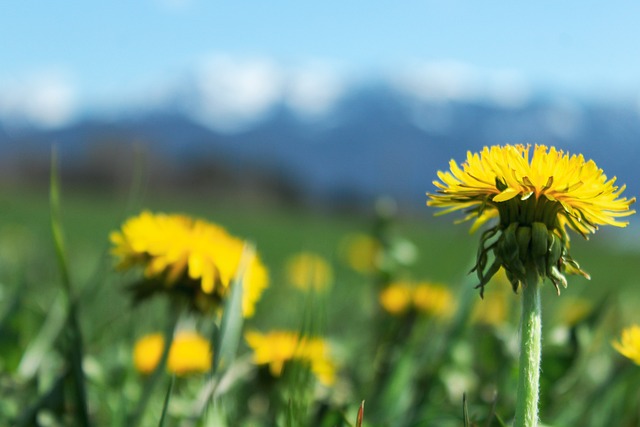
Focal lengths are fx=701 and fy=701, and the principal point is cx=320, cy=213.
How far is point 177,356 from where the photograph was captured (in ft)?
3.64

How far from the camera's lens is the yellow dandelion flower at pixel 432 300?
1394mm

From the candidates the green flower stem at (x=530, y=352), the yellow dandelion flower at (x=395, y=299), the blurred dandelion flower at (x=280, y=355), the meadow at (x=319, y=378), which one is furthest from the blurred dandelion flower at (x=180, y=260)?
the yellow dandelion flower at (x=395, y=299)

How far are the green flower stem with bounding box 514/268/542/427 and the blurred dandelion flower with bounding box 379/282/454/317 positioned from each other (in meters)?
0.88

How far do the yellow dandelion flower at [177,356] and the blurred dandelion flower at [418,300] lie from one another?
1.34ft

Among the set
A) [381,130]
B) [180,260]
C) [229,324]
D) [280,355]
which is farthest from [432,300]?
[381,130]

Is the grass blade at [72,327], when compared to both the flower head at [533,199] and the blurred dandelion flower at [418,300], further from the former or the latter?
the blurred dandelion flower at [418,300]

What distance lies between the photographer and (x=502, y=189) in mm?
509

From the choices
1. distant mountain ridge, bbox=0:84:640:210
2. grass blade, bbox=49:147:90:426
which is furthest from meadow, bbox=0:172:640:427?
distant mountain ridge, bbox=0:84:640:210

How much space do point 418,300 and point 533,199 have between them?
905 millimetres

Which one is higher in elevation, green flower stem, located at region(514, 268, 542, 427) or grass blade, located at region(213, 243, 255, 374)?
green flower stem, located at region(514, 268, 542, 427)

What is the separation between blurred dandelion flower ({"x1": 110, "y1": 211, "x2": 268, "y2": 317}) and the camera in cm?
80

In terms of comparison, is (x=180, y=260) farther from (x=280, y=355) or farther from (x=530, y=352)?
(x=530, y=352)

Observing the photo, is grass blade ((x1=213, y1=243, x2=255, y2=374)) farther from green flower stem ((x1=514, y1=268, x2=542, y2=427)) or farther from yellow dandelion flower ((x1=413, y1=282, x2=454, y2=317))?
yellow dandelion flower ((x1=413, y1=282, x2=454, y2=317))

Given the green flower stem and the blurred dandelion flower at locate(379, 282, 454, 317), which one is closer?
the green flower stem
